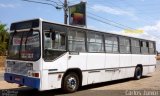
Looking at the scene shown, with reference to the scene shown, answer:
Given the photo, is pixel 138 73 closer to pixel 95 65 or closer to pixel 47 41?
pixel 95 65

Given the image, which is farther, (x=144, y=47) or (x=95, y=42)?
(x=144, y=47)

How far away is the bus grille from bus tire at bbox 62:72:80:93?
166 centimetres

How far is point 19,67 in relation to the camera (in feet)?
39.2

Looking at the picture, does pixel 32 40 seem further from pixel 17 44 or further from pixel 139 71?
pixel 139 71

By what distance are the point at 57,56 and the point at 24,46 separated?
4.49 ft

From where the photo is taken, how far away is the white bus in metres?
11.4

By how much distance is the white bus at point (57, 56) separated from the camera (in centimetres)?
1135

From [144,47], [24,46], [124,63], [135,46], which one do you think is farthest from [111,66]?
[24,46]

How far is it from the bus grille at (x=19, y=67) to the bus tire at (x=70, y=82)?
5.46 feet

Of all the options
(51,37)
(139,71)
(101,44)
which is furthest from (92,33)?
(139,71)

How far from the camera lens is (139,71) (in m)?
19.2

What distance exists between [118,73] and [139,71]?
3368 mm

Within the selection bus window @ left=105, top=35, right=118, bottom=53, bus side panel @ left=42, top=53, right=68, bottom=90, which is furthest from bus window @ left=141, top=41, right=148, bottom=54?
bus side panel @ left=42, top=53, right=68, bottom=90

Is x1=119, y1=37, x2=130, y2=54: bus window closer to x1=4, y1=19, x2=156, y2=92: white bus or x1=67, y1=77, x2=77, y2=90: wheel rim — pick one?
x1=4, y1=19, x2=156, y2=92: white bus
